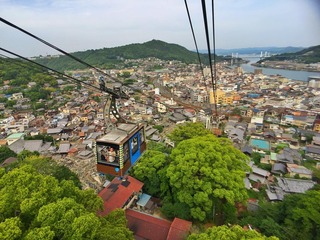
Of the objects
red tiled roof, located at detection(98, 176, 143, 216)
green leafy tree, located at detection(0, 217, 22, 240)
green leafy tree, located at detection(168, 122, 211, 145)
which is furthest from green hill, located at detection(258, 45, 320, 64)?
green leafy tree, located at detection(0, 217, 22, 240)

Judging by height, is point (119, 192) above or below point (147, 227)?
above

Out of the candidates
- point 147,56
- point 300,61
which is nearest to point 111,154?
point 147,56

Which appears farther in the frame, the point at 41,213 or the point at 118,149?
the point at 118,149

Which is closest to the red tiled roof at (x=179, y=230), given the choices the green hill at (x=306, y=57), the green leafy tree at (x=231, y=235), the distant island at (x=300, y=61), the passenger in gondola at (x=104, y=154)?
the green leafy tree at (x=231, y=235)

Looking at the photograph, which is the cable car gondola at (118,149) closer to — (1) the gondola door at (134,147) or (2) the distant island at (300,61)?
(1) the gondola door at (134,147)

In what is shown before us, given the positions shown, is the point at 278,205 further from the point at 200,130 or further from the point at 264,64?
the point at 264,64

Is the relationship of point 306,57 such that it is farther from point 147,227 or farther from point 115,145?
point 115,145

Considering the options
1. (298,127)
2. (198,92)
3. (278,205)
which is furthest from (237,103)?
(278,205)

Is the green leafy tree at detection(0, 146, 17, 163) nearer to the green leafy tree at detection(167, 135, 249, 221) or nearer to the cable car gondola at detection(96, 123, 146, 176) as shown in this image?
the green leafy tree at detection(167, 135, 249, 221)
